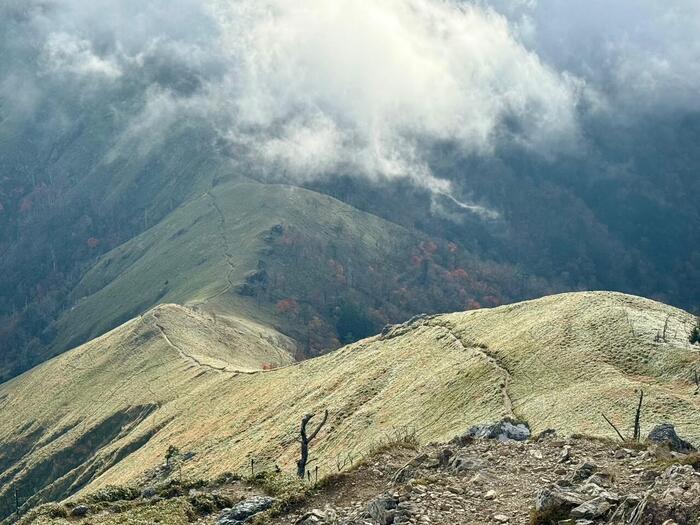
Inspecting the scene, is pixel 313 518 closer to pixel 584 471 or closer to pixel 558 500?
pixel 558 500

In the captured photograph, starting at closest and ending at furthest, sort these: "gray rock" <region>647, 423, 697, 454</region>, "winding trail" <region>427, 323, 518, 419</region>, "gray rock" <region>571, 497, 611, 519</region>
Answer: "gray rock" <region>571, 497, 611, 519</region> < "gray rock" <region>647, 423, 697, 454</region> < "winding trail" <region>427, 323, 518, 419</region>

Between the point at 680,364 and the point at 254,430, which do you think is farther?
the point at 254,430

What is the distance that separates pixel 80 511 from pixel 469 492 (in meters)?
22.1

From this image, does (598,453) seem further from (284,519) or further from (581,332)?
(581,332)

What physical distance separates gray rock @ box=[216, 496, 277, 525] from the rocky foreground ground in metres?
0.05

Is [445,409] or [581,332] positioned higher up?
[581,332]

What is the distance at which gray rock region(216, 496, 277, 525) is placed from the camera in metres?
36.6

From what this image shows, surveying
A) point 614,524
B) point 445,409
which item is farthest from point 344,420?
point 614,524

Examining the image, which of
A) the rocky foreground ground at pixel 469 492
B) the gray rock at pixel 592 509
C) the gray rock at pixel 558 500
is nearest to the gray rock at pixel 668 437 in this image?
the rocky foreground ground at pixel 469 492

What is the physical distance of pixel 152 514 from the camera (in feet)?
131

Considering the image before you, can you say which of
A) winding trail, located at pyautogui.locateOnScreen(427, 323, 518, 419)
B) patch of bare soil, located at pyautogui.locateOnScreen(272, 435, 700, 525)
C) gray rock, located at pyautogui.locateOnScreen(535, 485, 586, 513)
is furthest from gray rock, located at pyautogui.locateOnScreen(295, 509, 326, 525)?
winding trail, located at pyautogui.locateOnScreen(427, 323, 518, 419)

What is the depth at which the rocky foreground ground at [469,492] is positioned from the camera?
2678 centimetres

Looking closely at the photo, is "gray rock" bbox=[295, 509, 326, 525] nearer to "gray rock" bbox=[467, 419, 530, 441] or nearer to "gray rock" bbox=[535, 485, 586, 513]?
"gray rock" bbox=[535, 485, 586, 513]

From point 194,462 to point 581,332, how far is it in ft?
205
